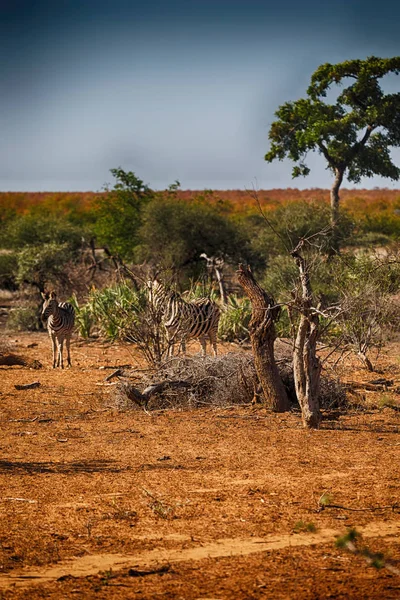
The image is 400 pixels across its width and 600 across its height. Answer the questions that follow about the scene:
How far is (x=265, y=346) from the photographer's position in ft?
37.9

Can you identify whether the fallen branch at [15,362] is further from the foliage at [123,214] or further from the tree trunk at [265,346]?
the foliage at [123,214]

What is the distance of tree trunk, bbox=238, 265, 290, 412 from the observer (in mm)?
11555

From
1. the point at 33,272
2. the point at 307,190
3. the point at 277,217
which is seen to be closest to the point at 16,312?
the point at 33,272

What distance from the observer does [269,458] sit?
936 centimetres

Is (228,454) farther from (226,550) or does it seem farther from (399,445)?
(226,550)

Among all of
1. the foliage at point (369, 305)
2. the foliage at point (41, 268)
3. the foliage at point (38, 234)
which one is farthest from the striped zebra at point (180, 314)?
the foliage at point (38, 234)

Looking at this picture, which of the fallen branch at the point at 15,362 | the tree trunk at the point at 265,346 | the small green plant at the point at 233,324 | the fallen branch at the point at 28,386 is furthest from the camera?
the small green plant at the point at 233,324

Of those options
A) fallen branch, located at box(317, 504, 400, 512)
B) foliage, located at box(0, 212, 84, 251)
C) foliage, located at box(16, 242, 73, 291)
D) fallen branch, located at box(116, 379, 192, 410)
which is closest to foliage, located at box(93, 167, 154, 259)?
foliage, located at box(0, 212, 84, 251)

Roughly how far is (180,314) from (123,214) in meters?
20.3

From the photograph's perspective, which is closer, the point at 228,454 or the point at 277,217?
the point at 228,454

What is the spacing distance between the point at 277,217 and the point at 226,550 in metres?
26.0

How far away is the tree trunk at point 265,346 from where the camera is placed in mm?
11555

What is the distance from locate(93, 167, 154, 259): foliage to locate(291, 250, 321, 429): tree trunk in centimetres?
2171

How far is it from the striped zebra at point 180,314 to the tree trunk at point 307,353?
10.5 feet
